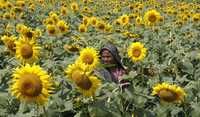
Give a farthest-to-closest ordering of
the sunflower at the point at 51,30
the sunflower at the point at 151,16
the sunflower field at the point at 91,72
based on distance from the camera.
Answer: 1. the sunflower at the point at 151,16
2. the sunflower at the point at 51,30
3. the sunflower field at the point at 91,72

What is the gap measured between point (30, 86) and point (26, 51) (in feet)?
5.42

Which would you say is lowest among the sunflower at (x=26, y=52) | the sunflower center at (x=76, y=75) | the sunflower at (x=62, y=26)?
the sunflower at (x=62, y=26)

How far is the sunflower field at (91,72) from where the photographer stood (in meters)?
3.76

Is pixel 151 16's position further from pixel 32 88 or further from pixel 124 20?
pixel 32 88

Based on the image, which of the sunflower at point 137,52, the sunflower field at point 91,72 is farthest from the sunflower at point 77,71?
the sunflower at point 137,52

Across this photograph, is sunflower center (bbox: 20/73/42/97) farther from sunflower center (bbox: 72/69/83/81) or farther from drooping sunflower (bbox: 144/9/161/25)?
drooping sunflower (bbox: 144/9/161/25)

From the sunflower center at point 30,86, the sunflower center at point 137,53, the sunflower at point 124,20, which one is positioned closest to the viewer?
the sunflower center at point 30,86

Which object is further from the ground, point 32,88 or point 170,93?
point 32,88

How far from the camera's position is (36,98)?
3.65 meters

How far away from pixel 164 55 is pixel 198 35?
276 cm

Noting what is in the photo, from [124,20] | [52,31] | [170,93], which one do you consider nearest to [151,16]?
[124,20]

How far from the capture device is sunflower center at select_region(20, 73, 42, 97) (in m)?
3.61

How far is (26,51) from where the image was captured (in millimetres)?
5242

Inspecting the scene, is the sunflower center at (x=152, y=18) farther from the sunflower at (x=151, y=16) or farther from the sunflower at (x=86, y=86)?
the sunflower at (x=86, y=86)
